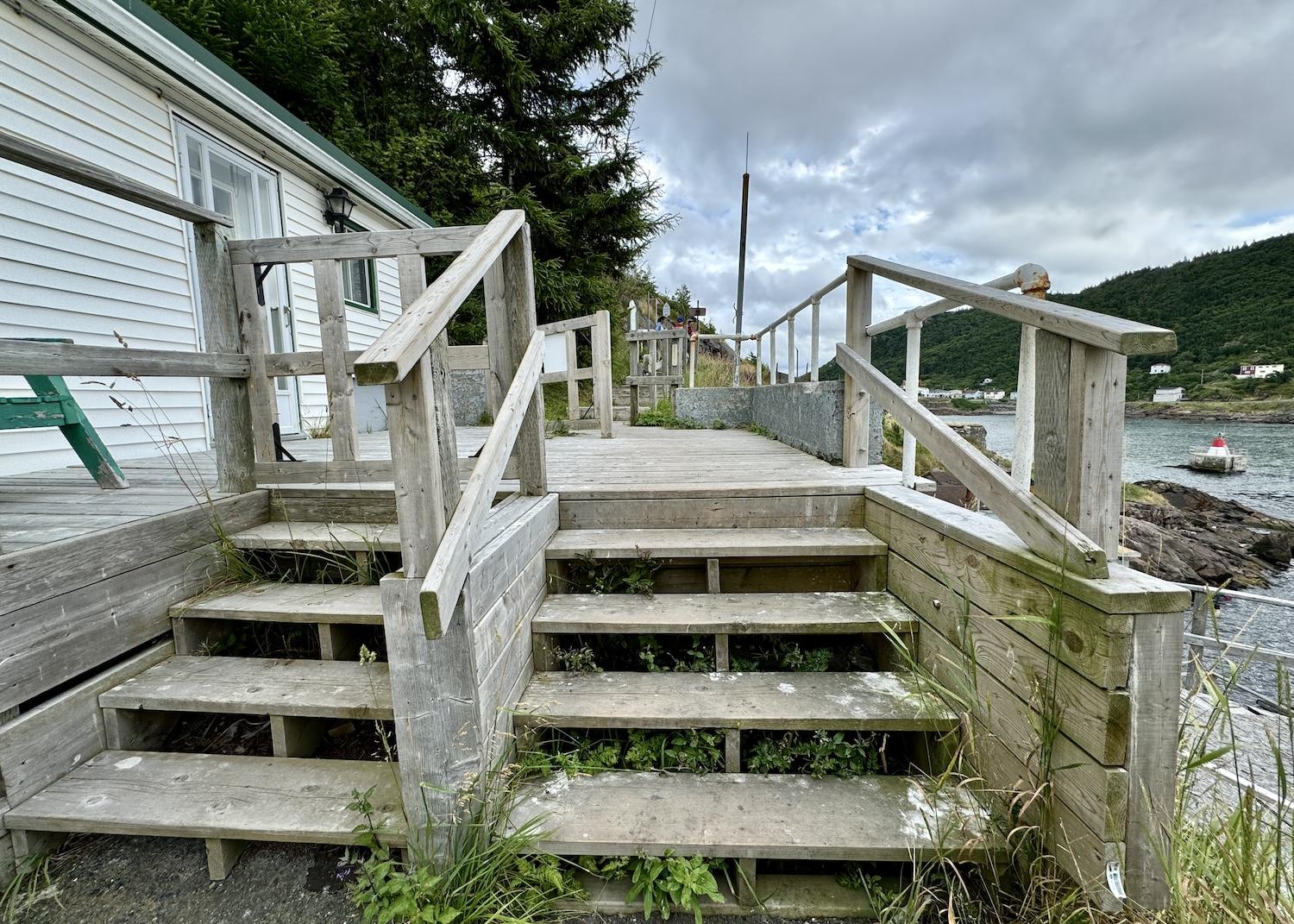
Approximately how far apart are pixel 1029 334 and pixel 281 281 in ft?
21.0

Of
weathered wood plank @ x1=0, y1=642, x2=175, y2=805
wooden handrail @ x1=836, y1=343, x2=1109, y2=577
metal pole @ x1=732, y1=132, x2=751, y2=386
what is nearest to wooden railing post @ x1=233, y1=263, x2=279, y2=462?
weathered wood plank @ x1=0, y1=642, x2=175, y2=805

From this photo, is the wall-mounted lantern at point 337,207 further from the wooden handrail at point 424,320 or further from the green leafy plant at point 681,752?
the green leafy plant at point 681,752

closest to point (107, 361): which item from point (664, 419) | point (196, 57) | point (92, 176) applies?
point (92, 176)

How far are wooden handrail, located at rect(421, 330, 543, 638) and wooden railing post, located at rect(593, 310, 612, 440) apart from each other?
379cm

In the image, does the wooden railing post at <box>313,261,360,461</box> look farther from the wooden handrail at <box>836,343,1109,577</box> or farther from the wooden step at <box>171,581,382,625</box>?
the wooden handrail at <box>836,343,1109,577</box>

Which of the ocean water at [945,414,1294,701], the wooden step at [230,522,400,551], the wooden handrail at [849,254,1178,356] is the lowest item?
the ocean water at [945,414,1294,701]

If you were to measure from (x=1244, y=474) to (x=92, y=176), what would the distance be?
32581 millimetres

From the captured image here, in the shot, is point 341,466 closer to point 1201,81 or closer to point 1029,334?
point 1029,334

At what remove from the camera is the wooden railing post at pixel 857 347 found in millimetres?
2645

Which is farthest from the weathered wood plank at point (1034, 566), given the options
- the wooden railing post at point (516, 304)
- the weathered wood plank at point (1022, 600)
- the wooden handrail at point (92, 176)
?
the wooden handrail at point (92, 176)

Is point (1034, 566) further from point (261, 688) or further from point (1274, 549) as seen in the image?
point (1274, 549)

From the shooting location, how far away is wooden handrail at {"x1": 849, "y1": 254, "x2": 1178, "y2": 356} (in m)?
1.15

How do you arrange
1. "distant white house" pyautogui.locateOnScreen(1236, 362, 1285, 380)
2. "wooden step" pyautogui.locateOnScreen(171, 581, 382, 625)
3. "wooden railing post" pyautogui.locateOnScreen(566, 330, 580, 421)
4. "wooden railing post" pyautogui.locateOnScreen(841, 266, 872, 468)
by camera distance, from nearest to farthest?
"wooden step" pyautogui.locateOnScreen(171, 581, 382, 625) < "wooden railing post" pyautogui.locateOnScreen(841, 266, 872, 468) < "wooden railing post" pyautogui.locateOnScreen(566, 330, 580, 421) < "distant white house" pyautogui.locateOnScreen(1236, 362, 1285, 380)

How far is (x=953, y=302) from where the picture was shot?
75.6 inches
